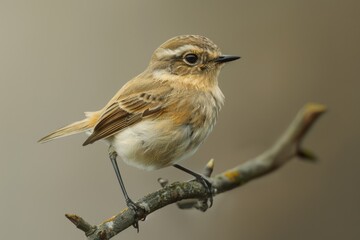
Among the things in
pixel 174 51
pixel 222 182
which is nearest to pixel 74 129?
pixel 174 51

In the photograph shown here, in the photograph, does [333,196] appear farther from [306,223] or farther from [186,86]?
[186,86]

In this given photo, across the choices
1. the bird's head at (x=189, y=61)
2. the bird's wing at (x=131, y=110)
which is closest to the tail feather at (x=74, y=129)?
the bird's wing at (x=131, y=110)

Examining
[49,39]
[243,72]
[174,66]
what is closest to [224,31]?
[243,72]

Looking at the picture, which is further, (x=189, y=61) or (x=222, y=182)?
(x=189, y=61)

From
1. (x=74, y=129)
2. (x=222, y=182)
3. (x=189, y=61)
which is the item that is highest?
(x=189, y=61)

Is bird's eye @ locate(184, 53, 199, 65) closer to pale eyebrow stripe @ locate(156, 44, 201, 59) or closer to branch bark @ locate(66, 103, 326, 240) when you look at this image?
pale eyebrow stripe @ locate(156, 44, 201, 59)

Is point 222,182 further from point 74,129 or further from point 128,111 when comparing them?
point 74,129

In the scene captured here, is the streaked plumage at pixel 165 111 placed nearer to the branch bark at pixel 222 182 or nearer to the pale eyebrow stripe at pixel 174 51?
the pale eyebrow stripe at pixel 174 51
